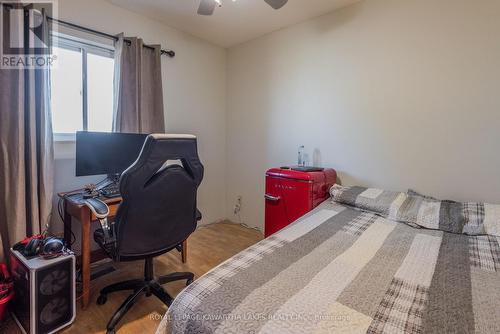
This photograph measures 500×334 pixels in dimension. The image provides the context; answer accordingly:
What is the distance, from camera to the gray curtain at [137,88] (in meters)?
2.26

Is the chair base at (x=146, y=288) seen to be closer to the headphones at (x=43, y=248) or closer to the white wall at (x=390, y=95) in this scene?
the headphones at (x=43, y=248)

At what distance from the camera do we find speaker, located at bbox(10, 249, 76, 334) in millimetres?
1396

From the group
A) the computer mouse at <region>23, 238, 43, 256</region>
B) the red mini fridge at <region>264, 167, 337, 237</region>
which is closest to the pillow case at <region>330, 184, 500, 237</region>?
the red mini fridge at <region>264, 167, 337, 237</region>

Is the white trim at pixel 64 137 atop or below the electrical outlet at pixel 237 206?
atop

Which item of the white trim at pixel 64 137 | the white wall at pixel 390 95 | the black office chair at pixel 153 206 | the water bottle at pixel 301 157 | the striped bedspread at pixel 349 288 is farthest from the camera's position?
the water bottle at pixel 301 157

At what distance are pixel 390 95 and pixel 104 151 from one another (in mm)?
2442

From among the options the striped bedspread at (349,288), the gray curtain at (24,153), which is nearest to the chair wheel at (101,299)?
the gray curtain at (24,153)

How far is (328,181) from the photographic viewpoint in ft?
7.49

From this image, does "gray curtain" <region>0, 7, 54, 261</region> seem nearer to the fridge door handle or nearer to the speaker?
the speaker

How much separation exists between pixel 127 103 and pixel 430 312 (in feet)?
8.30

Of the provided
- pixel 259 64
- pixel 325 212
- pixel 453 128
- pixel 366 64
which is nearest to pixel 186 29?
pixel 259 64

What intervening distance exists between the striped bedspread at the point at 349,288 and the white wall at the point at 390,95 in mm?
751

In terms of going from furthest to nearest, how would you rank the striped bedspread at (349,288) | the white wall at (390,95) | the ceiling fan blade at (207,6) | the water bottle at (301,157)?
the water bottle at (301,157), the white wall at (390,95), the ceiling fan blade at (207,6), the striped bedspread at (349,288)

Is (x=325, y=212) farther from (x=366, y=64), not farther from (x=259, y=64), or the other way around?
(x=259, y=64)
